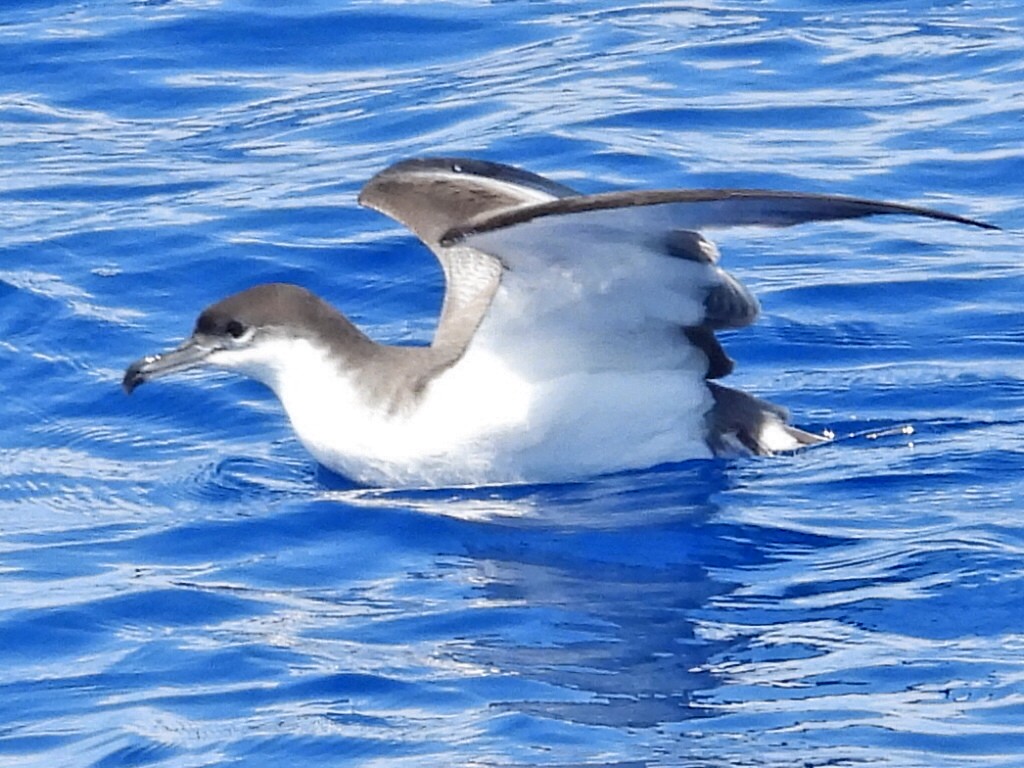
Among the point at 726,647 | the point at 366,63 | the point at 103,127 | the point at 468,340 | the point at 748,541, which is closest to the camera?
the point at 726,647

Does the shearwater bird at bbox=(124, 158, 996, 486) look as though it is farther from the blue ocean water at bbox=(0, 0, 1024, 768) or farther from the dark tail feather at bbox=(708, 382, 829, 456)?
the blue ocean water at bbox=(0, 0, 1024, 768)

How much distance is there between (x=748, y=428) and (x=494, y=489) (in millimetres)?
990

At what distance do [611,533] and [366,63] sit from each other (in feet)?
21.1

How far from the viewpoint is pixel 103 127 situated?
13234 mm

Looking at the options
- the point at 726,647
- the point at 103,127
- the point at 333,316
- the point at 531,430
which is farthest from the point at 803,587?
the point at 103,127

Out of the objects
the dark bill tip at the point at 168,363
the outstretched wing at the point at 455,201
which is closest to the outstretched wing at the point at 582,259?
the outstretched wing at the point at 455,201

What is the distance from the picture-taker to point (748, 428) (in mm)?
8883

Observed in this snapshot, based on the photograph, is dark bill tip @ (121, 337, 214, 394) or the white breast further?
dark bill tip @ (121, 337, 214, 394)

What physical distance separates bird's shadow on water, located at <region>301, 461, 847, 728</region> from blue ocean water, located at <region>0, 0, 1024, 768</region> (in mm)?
19

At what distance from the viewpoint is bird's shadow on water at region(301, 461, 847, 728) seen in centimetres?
682

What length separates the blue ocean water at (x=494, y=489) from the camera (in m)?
6.71

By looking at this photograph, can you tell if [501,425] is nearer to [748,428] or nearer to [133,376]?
[748,428]

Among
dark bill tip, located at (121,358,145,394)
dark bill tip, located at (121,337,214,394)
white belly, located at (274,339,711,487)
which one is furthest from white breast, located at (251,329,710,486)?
dark bill tip, located at (121,358,145,394)

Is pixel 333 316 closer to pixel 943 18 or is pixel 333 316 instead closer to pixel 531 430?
pixel 531 430
